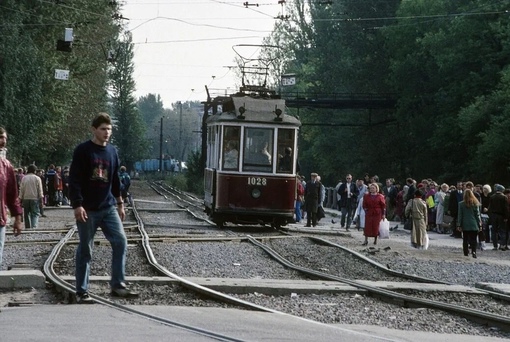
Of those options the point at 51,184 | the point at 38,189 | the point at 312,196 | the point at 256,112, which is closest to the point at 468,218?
the point at 256,112

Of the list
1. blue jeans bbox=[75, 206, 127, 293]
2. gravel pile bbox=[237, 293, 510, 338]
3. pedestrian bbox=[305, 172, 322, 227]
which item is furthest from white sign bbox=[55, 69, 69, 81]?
blue jeans bbox=[75, 206, 127, 293]

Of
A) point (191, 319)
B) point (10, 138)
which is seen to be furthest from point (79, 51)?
point (191, 319)

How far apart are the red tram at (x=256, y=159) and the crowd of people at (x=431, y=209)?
2.20 m

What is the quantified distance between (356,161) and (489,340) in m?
67.3

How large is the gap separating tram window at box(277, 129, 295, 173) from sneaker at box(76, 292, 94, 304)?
18.5 m

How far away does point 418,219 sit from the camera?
1021 inches

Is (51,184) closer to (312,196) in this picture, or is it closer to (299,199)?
(299,199)

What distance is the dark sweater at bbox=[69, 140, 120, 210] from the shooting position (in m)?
11.8

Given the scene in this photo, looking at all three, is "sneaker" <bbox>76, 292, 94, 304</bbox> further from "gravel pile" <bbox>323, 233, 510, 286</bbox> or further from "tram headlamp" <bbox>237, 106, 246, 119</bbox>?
"tram headlamp" <bbox>237, 106, 246, 119</bbox>

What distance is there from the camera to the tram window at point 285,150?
1193 inches

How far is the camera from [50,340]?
9.09m

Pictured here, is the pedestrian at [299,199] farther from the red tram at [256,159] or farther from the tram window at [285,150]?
the tram window at [285,150]

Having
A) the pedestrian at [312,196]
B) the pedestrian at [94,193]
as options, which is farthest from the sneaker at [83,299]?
the pedestrian at [312,196]

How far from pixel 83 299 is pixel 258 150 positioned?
61.4 feet
